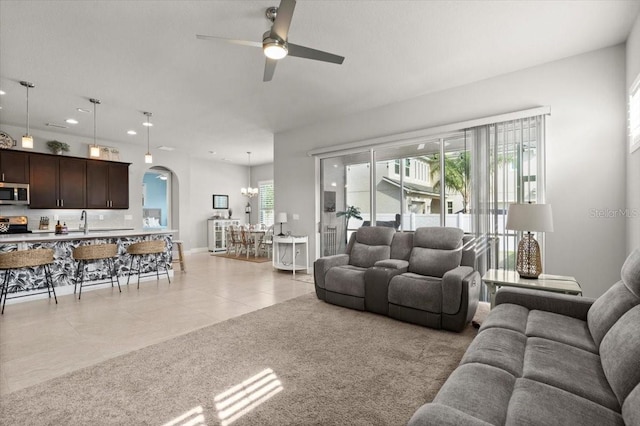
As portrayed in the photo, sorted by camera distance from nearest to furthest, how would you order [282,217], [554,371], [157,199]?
[554,371], [282,217], [157,199]

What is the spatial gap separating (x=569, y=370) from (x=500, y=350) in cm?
28

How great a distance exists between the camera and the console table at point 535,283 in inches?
103

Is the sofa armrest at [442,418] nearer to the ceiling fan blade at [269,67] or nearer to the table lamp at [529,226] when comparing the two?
the table lamp at [529,226]

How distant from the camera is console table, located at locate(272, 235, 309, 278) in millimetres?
6175

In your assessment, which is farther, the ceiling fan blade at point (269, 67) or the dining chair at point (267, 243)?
the dining chair at point (267, 243)

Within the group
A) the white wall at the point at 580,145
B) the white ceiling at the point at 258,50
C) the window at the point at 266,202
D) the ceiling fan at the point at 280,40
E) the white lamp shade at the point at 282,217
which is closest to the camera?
the ceiling fan at the point at 280,40

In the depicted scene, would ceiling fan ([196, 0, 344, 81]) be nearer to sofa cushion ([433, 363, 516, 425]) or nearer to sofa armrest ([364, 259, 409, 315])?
sofa armrest ([364, 259, 409, 315])

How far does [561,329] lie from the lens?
1.94 meters

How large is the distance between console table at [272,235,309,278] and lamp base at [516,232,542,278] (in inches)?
153

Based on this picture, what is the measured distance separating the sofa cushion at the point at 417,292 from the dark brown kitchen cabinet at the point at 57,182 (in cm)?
681

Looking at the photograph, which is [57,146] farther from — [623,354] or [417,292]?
[623,354]

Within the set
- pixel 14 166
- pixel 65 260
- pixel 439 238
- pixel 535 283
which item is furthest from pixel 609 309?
pixel 14 166

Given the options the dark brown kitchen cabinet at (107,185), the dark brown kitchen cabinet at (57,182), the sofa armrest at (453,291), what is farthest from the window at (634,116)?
the dark brown kitchen cabinet at (57,182)

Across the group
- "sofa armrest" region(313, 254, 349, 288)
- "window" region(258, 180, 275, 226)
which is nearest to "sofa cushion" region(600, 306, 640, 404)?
"sofa armrest" region(313, 254, 349, 288)
